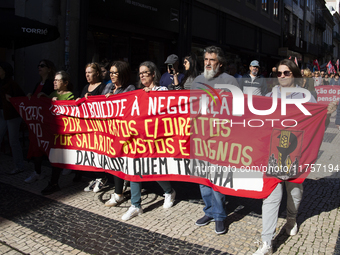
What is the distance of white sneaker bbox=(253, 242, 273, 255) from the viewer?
3100 mm

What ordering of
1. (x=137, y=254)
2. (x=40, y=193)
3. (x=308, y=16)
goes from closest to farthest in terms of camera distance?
1. (x=137, y=254)
2. (x=40, y=193)
3. (x=308, y=16)

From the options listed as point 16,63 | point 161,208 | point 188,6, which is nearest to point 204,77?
point 161,208

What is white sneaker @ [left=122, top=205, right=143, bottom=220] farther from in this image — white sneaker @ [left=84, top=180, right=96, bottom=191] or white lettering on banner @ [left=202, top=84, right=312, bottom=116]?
white lettering on banner @ [left=202, top=84, right=312, bottom=116]

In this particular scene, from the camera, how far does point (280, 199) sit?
10.4 feet

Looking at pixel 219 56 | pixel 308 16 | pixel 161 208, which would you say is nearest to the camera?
pixel 219 56

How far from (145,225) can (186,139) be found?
111 cm

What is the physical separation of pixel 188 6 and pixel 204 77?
11.0 metres

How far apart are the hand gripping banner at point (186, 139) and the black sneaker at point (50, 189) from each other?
0.32 m

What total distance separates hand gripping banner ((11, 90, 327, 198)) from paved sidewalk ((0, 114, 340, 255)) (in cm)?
51

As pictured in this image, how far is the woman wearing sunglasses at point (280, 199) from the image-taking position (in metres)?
3.13

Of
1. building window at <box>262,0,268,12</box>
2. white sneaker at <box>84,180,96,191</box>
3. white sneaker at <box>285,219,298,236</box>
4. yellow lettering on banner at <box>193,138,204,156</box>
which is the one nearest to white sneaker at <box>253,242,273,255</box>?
white sneaker at <box>285,219,298,236</box>

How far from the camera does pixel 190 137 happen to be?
381cm

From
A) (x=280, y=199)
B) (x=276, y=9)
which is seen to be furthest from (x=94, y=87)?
(x=276, y=9)

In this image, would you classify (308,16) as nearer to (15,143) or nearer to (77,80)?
(77,80)
